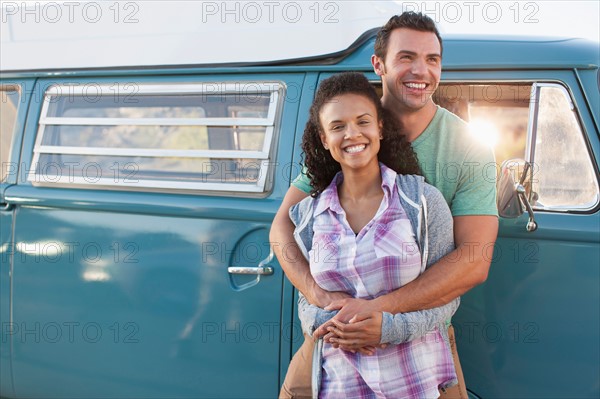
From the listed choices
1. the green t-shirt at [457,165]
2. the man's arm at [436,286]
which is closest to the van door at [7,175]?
the green t-shirt at [457,165]

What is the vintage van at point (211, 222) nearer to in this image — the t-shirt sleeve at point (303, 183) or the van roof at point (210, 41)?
the van roof at point (210, 41)

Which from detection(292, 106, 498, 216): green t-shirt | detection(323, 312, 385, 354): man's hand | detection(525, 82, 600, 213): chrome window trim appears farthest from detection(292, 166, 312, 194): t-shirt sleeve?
Result: detection(525, 82, 600, 213): chrome window trim

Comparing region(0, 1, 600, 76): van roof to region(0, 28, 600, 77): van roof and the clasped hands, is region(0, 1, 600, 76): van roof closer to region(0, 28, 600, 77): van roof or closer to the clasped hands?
region(0, 28, 600, 77): van roof

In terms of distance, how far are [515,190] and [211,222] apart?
136 centimetres

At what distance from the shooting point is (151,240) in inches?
130

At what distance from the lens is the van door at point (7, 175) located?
3.66m

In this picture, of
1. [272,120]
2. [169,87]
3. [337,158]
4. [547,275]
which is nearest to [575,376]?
[547,275]

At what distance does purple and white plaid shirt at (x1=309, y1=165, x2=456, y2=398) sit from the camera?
2.21m

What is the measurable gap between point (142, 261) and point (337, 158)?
4.43ft

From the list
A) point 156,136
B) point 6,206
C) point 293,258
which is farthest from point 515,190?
point 6,206

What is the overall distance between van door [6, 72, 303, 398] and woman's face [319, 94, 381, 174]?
0.77m

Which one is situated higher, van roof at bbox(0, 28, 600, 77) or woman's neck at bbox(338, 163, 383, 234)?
van roof at bbox(0, 28, 600, 77)

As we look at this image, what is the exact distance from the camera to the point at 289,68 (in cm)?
326

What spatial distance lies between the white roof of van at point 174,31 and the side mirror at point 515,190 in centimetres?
96
